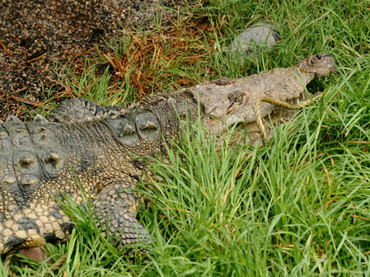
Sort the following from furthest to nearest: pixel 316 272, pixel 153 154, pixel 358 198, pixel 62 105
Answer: pixel 62 105, pixel 153 154, pixel 358 198, pixel 316 272

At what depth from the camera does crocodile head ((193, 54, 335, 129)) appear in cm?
365

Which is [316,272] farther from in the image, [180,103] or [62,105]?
[62,105]

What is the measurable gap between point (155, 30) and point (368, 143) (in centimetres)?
287

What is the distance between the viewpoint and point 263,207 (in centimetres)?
307

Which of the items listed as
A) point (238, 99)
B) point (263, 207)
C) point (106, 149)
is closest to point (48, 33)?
point (106, 149)

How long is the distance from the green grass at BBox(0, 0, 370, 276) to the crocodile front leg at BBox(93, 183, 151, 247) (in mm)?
91

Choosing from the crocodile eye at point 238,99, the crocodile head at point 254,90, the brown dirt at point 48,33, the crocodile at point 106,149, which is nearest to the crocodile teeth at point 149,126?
the crocodile at point 106,149

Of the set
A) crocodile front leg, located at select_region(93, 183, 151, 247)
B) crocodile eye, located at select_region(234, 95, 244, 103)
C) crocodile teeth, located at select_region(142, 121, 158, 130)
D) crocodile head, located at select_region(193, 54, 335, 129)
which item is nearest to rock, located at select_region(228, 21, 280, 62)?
crocodile head, located at select_region(193, 54, 335, 129)

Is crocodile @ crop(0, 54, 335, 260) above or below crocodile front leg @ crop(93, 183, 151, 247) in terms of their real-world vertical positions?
above

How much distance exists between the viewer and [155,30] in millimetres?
5125

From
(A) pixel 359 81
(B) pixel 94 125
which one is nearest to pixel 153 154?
(B) pixel 94 125

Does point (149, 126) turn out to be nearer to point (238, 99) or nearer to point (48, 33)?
point (238, 99)

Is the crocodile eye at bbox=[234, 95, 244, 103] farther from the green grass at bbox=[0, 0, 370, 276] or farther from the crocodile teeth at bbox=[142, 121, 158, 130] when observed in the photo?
the crocodile teeth at bbox=[142, 121, 158, 130]

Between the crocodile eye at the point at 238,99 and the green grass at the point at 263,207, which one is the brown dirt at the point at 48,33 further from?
the green grass at the point at 263,207
